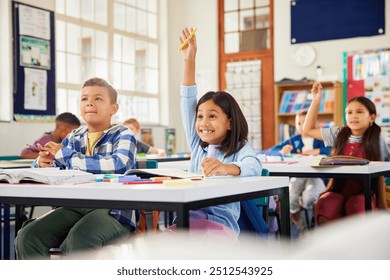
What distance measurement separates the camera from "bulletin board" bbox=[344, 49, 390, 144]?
683 centimetres

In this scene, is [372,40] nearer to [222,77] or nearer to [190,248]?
[222,77]

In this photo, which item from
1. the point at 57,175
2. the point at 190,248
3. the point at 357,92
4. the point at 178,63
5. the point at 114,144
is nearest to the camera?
the point at 190,248

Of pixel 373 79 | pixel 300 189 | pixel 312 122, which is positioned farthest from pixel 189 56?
pixel 373 79

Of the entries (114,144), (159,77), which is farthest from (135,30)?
(114,144)

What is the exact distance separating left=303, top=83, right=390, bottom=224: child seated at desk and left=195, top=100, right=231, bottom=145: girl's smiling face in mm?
1127

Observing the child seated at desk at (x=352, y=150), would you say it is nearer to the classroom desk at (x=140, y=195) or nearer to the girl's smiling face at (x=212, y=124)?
the girl's smiling face at (x=212, y=124)

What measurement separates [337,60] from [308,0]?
874 millimetres

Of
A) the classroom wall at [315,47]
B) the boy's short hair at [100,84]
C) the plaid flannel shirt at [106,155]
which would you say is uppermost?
the classroom wall at [315,47]

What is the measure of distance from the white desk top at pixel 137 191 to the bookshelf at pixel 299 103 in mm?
5466

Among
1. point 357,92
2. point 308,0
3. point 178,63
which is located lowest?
point 357,92

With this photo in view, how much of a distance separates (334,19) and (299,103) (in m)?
1.17

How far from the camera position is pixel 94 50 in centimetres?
695

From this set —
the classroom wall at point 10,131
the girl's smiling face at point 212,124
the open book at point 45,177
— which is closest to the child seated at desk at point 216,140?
the girl's smiling face at point 212,124

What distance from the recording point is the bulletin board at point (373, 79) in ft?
22.4
